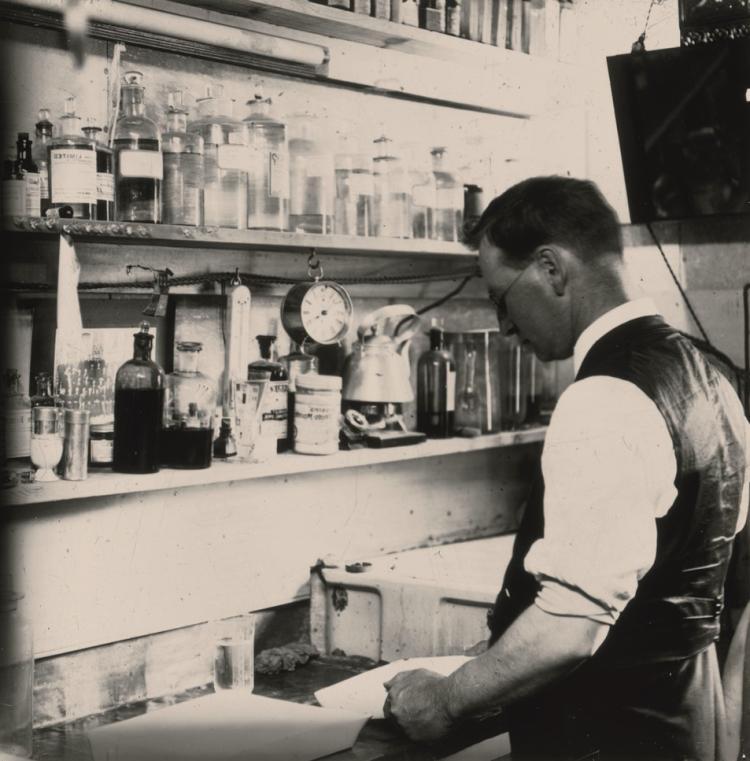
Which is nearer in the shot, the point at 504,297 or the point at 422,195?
the point at 504,297

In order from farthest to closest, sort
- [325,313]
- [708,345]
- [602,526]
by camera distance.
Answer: [708,345] < [325,313] < [602,526]

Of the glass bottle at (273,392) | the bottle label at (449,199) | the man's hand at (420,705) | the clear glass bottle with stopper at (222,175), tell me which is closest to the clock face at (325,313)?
the glass bottle at (273,392)

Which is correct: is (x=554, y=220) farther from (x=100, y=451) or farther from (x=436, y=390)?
(x=436, y=390)

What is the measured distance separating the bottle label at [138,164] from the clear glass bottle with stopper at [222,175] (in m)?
0.16

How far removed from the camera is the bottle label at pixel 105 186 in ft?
7.27

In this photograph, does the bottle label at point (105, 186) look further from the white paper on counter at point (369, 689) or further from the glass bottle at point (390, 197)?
the white paper on counter at point (369, 689)

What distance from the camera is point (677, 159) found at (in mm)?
3037

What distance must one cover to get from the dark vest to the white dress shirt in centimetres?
4

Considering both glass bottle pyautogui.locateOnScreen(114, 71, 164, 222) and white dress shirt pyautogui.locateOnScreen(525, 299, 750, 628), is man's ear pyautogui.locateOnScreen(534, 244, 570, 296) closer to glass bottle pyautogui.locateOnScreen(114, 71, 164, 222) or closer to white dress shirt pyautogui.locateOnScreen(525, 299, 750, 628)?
white dress shirt pyautogui.locateOnScreen(525, 299, 750, 628)

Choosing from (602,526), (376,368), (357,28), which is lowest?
(602,526)

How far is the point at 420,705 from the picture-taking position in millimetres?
1955

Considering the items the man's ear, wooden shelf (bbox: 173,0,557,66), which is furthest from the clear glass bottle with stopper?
the man's ear

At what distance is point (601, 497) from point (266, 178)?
3.97 feet

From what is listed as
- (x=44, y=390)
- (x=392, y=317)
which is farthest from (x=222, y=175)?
(x=392, y=317)
